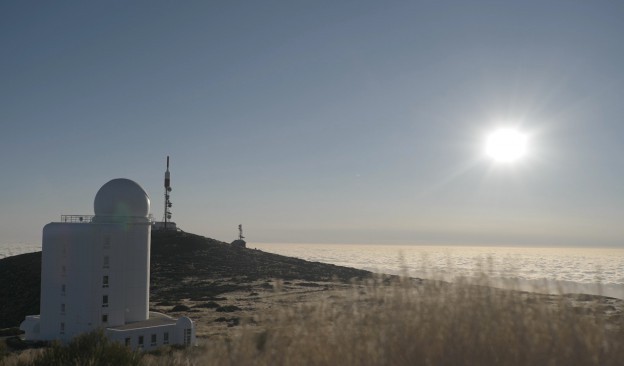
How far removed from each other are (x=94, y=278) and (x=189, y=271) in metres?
39.3

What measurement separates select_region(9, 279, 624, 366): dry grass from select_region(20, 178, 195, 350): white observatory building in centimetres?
2291

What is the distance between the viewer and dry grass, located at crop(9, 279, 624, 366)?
5.68 meters

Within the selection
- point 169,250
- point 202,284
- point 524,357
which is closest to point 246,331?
point 524,357

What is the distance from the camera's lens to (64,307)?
29750mm

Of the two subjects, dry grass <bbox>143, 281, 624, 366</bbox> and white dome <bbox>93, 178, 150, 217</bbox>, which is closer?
dry grass <bbox>143, 281, 624, 366</bbox>

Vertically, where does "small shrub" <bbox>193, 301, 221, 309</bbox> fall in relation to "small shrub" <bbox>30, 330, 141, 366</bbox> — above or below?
below

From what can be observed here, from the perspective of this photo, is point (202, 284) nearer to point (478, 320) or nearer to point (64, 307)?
point (64, 307)

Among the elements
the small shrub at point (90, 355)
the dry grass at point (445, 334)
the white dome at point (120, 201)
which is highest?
the white dome at point (120, 201)

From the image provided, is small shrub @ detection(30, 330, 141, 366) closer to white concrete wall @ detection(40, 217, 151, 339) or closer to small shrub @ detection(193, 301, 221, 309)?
white concrete wall @ detection(40, 217, 151, 339)

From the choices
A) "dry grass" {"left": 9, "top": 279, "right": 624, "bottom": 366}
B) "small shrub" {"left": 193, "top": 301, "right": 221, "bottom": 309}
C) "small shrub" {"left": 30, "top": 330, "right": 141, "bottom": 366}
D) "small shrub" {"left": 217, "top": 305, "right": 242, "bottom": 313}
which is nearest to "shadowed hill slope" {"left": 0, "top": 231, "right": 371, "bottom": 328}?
"small shrub" {"left": 193, "top": 301, "right": 221, "bottom": 309}

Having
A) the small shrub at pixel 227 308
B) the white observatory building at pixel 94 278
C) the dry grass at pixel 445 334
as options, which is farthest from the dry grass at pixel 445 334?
the small shrub at pixel 227 308

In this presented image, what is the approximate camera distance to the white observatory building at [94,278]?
2931cm

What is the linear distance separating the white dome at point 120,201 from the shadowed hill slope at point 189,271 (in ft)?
62.7

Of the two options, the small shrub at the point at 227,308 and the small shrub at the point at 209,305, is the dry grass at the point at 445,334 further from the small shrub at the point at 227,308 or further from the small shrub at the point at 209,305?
the small shrub at the point at 209,305
